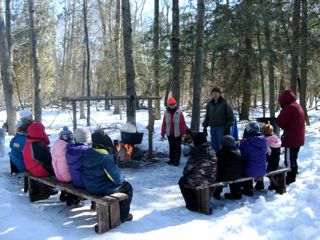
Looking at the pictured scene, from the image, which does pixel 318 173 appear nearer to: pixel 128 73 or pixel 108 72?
pixel 128 73

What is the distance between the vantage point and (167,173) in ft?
30.0

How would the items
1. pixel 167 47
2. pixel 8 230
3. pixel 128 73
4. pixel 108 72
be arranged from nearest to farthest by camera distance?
pixel 8 230 < pixel 128 73 < pixel 167 47 < pixel 108 72

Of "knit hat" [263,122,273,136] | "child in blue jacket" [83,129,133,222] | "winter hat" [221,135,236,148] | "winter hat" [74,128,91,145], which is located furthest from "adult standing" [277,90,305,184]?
"winter hat" [74,128,91,145]

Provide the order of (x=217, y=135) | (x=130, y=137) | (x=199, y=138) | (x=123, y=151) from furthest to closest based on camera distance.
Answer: (x=130, y=137) → (x=123, y=151) → (x=217, y=135) → (x=199, y=138)

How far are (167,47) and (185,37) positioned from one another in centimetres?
410

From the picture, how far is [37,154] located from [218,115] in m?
4.28

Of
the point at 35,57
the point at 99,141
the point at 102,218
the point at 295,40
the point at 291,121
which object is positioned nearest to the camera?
the point at 102,218

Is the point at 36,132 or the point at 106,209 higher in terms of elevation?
the point at 36,132

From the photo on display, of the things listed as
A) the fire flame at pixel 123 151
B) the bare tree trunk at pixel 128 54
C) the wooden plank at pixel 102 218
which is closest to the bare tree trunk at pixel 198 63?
the bare tree trunk at pixel 128 54

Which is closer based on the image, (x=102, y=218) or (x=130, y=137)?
(x=102, y=218)

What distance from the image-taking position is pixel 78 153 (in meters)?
5.96

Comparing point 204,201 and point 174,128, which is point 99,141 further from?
point 174,128

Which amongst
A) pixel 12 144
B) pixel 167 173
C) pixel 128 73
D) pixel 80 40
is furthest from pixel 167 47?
pixel 80 40

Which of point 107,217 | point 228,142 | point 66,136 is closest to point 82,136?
point 66,136
